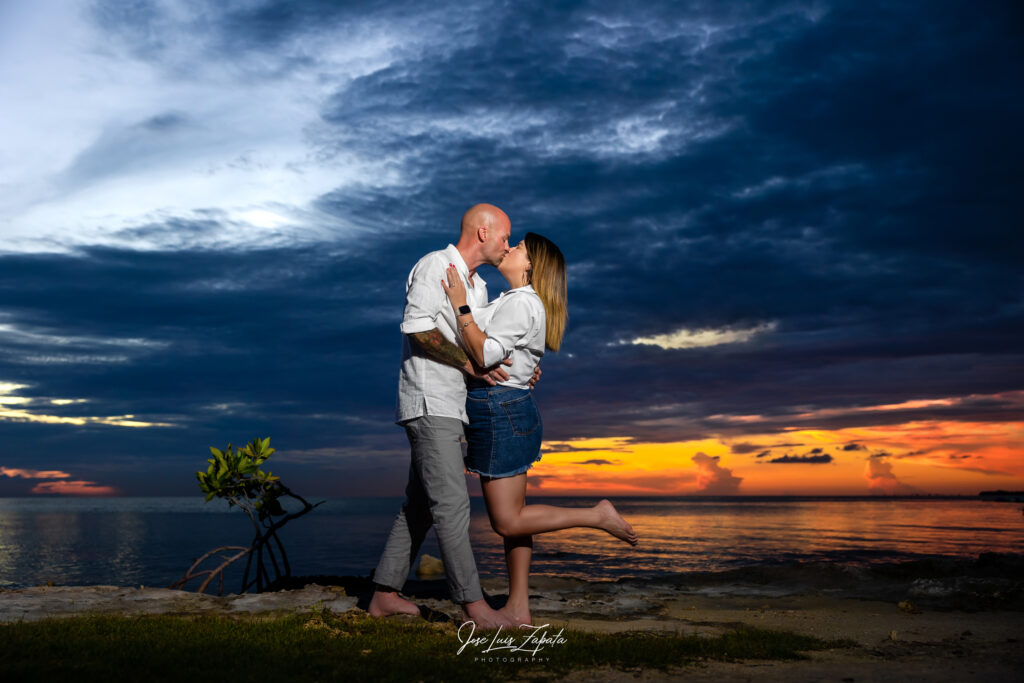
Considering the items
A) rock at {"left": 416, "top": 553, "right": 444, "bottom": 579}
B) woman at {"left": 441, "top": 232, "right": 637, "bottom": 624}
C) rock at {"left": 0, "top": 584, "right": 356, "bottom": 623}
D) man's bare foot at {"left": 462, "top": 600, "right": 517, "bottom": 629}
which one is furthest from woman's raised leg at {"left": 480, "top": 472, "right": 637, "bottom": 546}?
rock at {"left": 416, "top": 553, "right": 444, "bottom": 579}

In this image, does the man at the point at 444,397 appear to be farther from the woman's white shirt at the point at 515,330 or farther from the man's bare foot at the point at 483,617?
the woman's white shirt at the point at 515,330

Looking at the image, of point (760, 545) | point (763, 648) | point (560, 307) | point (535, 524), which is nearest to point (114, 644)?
point (535, 524)

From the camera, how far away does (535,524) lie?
4.73 m

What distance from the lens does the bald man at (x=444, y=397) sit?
4.59 metres

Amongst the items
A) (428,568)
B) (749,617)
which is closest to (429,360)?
(749,617)

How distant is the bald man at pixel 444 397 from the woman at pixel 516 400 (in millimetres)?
123

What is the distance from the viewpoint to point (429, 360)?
4.71 metres

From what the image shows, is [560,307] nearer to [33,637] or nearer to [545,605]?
[545,605]

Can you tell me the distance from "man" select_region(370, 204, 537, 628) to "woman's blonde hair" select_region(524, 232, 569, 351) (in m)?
0.24

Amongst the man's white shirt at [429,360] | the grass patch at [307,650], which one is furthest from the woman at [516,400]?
the grass patch at [307,650]

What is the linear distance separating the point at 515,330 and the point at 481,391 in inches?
21.3

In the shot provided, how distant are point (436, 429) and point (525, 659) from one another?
5.16ft

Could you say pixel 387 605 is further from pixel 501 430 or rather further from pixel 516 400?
pixel 516 400
